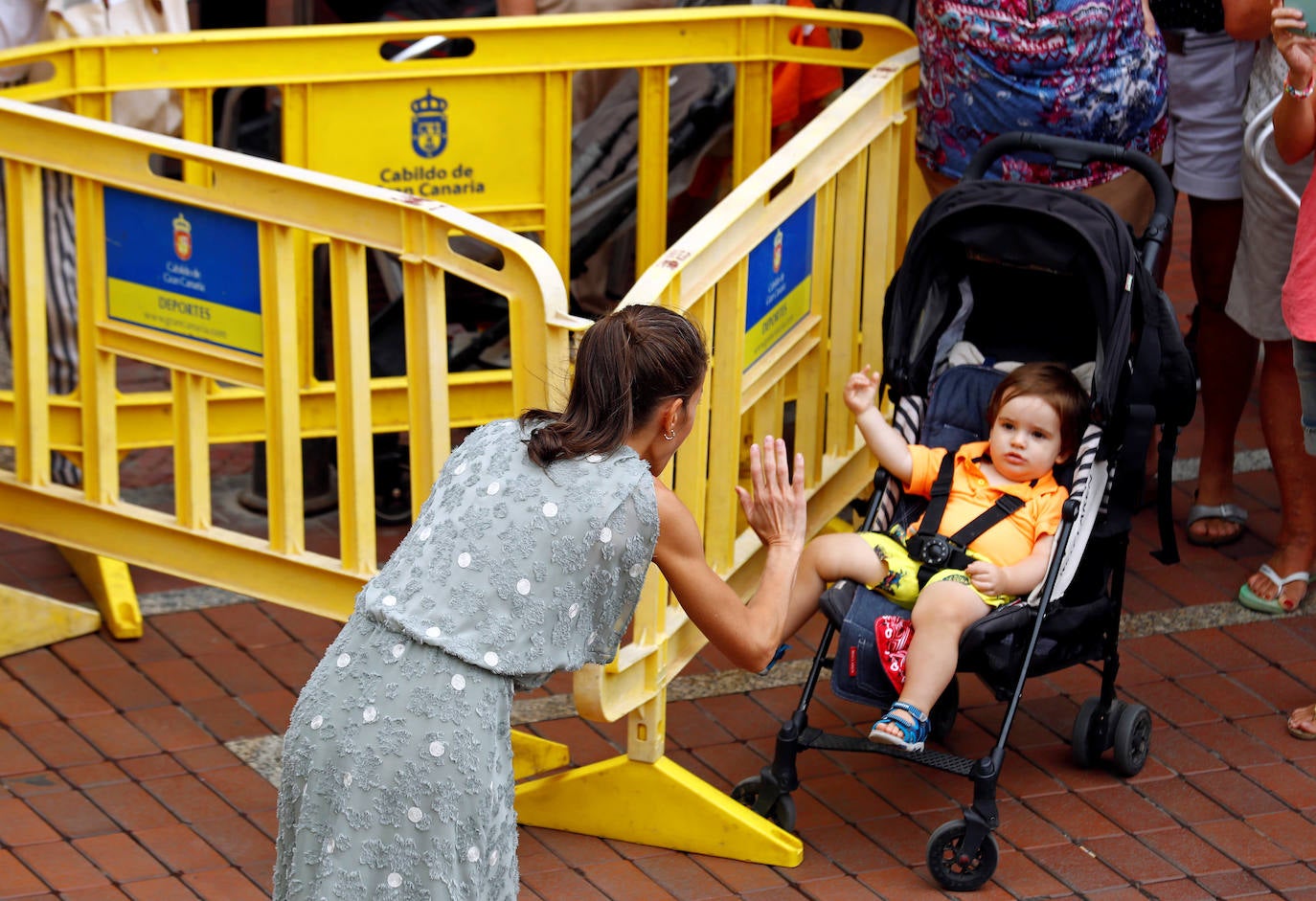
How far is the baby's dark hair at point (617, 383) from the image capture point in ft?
10.4

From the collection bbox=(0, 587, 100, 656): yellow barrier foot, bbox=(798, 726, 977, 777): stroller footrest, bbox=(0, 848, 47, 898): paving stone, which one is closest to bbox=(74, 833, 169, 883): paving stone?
bbox=(0, 848, 47, 898): paving stone

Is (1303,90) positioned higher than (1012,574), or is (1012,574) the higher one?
(1303,90)

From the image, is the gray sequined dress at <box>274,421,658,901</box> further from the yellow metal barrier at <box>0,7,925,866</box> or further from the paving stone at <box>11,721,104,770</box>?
the paving stone at <box>11,721,104,770</box>

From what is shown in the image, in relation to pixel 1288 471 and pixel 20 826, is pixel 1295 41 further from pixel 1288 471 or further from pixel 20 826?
pixel 20 826

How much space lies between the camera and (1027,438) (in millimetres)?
4754

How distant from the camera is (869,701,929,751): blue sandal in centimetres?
431

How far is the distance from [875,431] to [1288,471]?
1.63 m

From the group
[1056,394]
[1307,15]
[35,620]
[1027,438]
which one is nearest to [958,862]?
[1027,438]

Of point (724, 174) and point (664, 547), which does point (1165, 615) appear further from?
point (664, 547)

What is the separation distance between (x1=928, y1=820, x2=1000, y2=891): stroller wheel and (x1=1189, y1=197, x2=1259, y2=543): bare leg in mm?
2146

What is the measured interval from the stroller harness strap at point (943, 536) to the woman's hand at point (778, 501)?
110 centimetres

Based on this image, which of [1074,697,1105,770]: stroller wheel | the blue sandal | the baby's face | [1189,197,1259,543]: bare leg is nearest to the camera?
the blue sandal

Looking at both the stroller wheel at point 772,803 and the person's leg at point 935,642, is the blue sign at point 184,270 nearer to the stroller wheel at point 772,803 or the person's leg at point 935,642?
the stroller wheel at point 772,803

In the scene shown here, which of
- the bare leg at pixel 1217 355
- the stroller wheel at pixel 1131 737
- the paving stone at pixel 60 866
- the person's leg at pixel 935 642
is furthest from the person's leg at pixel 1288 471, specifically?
the paving stone at pixel 60 866
